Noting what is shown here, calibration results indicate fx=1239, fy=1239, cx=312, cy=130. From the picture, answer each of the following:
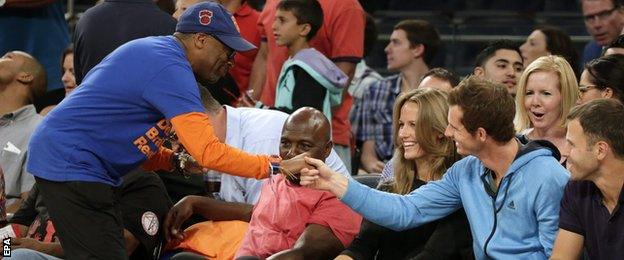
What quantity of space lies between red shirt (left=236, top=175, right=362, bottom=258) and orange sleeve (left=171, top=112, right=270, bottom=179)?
48 centimetres

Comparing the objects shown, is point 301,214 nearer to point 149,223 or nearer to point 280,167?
point 280,167

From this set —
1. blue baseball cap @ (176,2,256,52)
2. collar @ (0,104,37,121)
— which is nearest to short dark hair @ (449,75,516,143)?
blue baseball cap @ (176,2,256,52)

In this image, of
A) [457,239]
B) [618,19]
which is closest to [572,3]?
[618,19]

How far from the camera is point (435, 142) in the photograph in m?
4.94

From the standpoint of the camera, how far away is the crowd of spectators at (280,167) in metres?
4.45

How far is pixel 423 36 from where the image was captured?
7.81 meters

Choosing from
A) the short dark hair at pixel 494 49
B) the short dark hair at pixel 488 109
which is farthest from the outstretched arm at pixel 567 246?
the short dark hair at pixel 494 49

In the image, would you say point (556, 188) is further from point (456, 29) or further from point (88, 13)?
point (456, 29)

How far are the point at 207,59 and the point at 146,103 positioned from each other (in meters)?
0.31

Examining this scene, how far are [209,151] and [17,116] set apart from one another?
247 cm

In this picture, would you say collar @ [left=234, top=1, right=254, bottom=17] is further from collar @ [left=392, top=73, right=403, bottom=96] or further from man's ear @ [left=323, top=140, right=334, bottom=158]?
man's ear @ [left=323, top=140, right=334, bottom=158]

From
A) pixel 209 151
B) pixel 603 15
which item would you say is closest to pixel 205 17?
pixel 209 151

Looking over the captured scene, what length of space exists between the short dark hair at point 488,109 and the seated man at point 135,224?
163 cm

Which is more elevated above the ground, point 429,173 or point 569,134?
point 569,134
